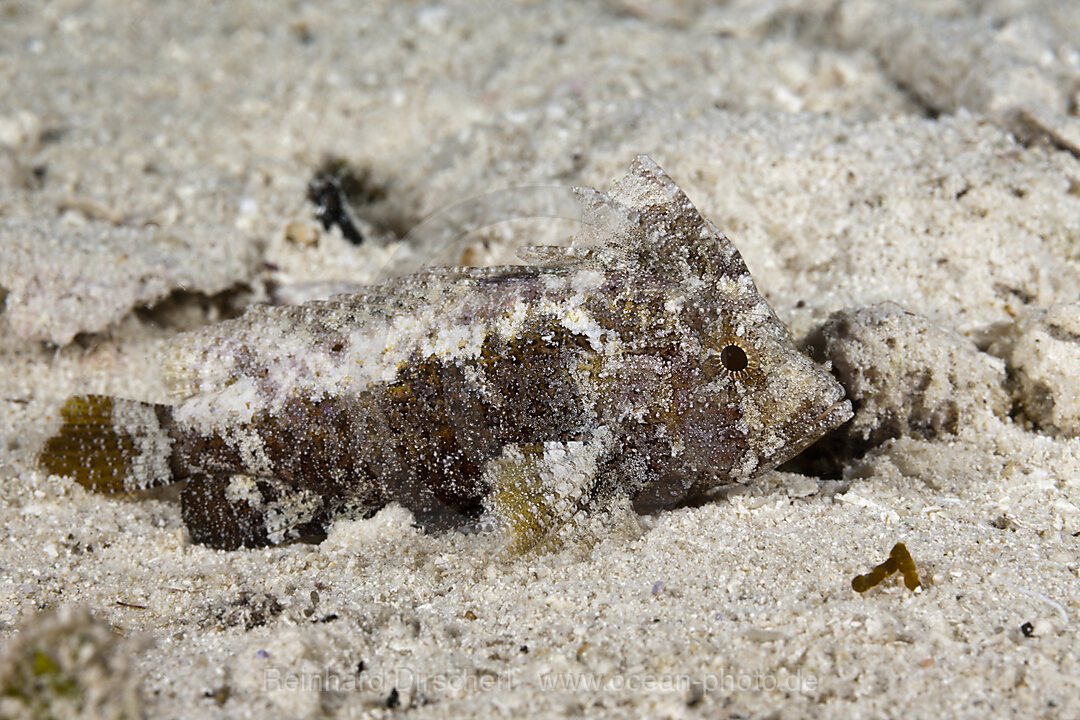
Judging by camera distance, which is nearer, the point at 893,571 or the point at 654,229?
the point at 893,571

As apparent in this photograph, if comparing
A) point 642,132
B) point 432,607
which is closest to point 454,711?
point 432,607

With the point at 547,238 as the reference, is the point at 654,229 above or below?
above

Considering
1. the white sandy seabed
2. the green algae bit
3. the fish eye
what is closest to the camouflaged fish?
the fish eye

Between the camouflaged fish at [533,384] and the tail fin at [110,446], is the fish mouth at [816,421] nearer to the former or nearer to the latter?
the camouflaged fish at [533,384]

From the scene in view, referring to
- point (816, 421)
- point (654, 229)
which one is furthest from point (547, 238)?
point (816, 421)

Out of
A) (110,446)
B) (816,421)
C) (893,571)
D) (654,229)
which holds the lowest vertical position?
(110,446)

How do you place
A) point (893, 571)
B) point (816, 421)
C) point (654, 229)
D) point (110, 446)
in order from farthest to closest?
point (110, 446)
point (654, 229)
point (816, 421)
point (893, 571)

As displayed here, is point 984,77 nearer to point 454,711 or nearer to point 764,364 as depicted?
point 764,364

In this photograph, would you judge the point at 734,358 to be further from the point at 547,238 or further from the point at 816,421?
the point at 547,238
